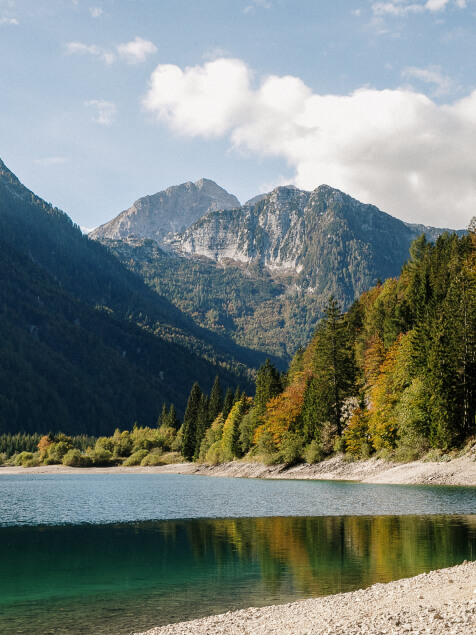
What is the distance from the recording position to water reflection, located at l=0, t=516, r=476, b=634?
22.8m

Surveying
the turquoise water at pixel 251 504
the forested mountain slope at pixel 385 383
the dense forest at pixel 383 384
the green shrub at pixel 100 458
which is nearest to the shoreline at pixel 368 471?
the dense forest at pixel 383 384

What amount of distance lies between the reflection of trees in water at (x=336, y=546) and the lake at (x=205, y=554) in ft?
0.29

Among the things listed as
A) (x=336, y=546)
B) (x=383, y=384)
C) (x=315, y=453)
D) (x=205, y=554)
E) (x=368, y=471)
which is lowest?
(x=368, y=471)

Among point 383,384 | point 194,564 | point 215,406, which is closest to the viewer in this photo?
point 194,564

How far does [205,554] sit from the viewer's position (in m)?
33.6

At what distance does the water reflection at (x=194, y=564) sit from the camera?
2284 centimetres

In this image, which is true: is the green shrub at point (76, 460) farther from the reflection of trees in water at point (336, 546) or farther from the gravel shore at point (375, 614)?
the gravel shore at point (375, 614)

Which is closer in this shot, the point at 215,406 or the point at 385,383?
the point at 385,383

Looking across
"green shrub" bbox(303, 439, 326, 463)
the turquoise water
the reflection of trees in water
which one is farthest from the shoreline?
the reflection of trees in water

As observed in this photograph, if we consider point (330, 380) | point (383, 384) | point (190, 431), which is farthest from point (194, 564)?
point (190, 431)

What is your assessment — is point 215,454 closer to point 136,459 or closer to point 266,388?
point 266,388

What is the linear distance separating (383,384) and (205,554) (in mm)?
64241

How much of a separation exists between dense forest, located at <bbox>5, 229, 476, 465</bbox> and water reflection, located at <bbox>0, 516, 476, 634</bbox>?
117 feet

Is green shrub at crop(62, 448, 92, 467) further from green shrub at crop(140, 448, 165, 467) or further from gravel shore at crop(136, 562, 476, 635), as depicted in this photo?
gravel shore at crop(136, 562, 476, 635)
